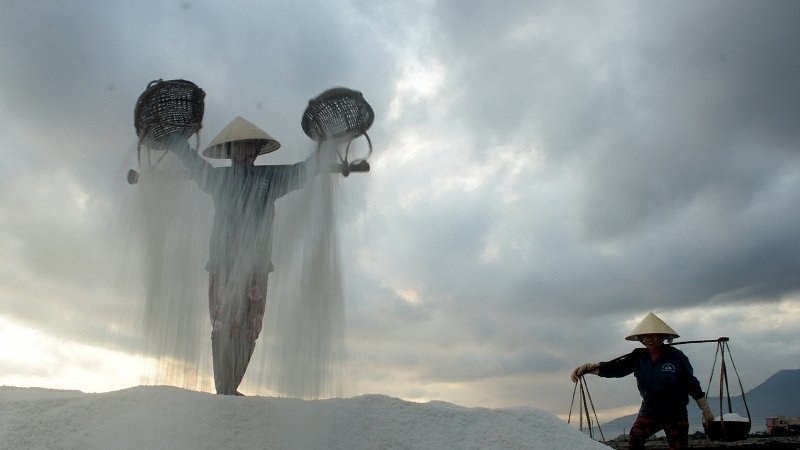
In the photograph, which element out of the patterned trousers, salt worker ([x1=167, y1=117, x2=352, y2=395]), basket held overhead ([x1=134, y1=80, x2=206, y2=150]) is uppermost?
basket held overhead ([x1=134, y1=80, x2=206, y2=150])

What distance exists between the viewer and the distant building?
40.6 ft

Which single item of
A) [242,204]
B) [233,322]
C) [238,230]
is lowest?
[233,322]

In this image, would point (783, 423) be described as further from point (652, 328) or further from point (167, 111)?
point (167, 111)

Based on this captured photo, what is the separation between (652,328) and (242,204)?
14.0ft

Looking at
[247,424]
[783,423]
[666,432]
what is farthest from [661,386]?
[783,423]

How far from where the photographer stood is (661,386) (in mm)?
6051

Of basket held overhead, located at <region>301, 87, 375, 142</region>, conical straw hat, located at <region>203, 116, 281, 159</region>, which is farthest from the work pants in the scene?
basket held overhead, located at <region>301, 87, 375, 142</region>

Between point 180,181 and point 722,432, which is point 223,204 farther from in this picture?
point 722,432

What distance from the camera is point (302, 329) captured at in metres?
5.61

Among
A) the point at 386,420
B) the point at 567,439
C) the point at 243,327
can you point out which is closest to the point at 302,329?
the point at 243,327

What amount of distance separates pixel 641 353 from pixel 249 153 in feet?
14.7

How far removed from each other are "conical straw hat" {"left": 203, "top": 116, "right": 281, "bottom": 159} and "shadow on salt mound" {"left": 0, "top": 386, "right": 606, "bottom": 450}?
98.9 inches

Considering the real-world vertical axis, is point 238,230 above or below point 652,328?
above

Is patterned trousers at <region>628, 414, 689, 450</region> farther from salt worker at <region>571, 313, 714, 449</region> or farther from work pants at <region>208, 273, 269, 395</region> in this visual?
work pants at <region>208, 273, 269, 395</region>
